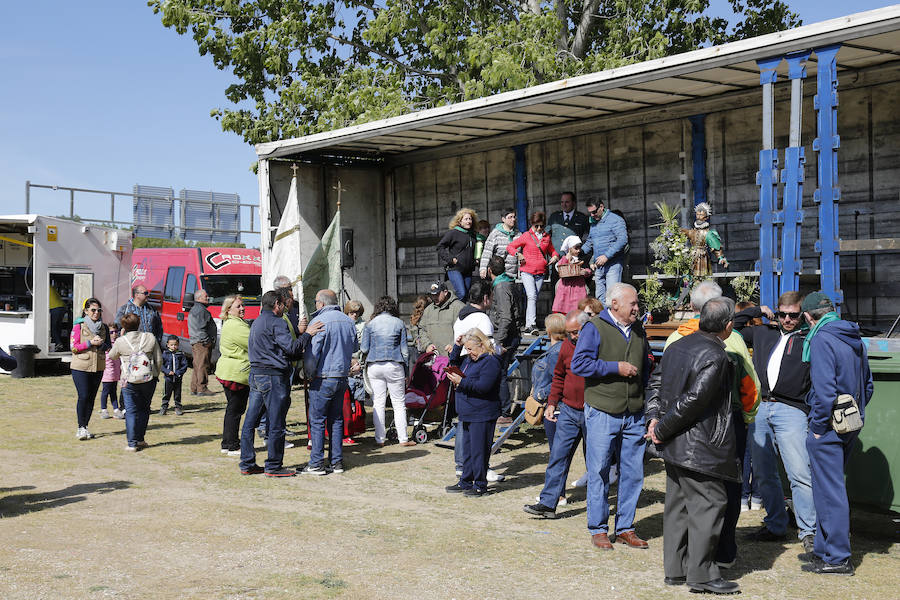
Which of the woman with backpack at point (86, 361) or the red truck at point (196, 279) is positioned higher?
the red truck at point (196, 279)

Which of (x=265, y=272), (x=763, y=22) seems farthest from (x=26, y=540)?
(x=763, y=22)

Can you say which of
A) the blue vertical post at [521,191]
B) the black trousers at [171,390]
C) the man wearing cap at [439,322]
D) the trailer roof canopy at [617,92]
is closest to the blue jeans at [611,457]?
the trailer roof canopy at [617,92]

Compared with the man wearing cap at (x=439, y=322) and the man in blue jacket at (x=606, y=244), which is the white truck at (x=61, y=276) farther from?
the man in blue jacket at (x=606, y=244)

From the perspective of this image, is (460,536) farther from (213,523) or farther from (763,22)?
(763,22)

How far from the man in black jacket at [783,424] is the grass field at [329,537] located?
286mm

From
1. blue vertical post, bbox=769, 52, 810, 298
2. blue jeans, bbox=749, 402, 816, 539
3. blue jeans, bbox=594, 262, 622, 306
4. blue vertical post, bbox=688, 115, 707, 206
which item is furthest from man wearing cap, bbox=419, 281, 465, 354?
blue jeans, bbox=749, 402, 816, 539

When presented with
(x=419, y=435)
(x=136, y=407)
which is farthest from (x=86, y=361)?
(x=419, y=435)

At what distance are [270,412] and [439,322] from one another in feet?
9.33

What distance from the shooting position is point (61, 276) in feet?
60.8

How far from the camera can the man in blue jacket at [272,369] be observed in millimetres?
8969

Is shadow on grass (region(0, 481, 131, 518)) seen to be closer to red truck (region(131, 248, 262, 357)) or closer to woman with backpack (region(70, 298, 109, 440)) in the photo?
woman with backpack (region(70, 298, 109, 440))

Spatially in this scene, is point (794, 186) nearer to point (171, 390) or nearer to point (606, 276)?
point (606, 276)

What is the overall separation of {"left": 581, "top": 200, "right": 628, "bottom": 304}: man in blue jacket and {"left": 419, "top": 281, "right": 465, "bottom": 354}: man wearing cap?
6.11 ft

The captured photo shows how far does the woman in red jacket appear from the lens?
40.5ft
